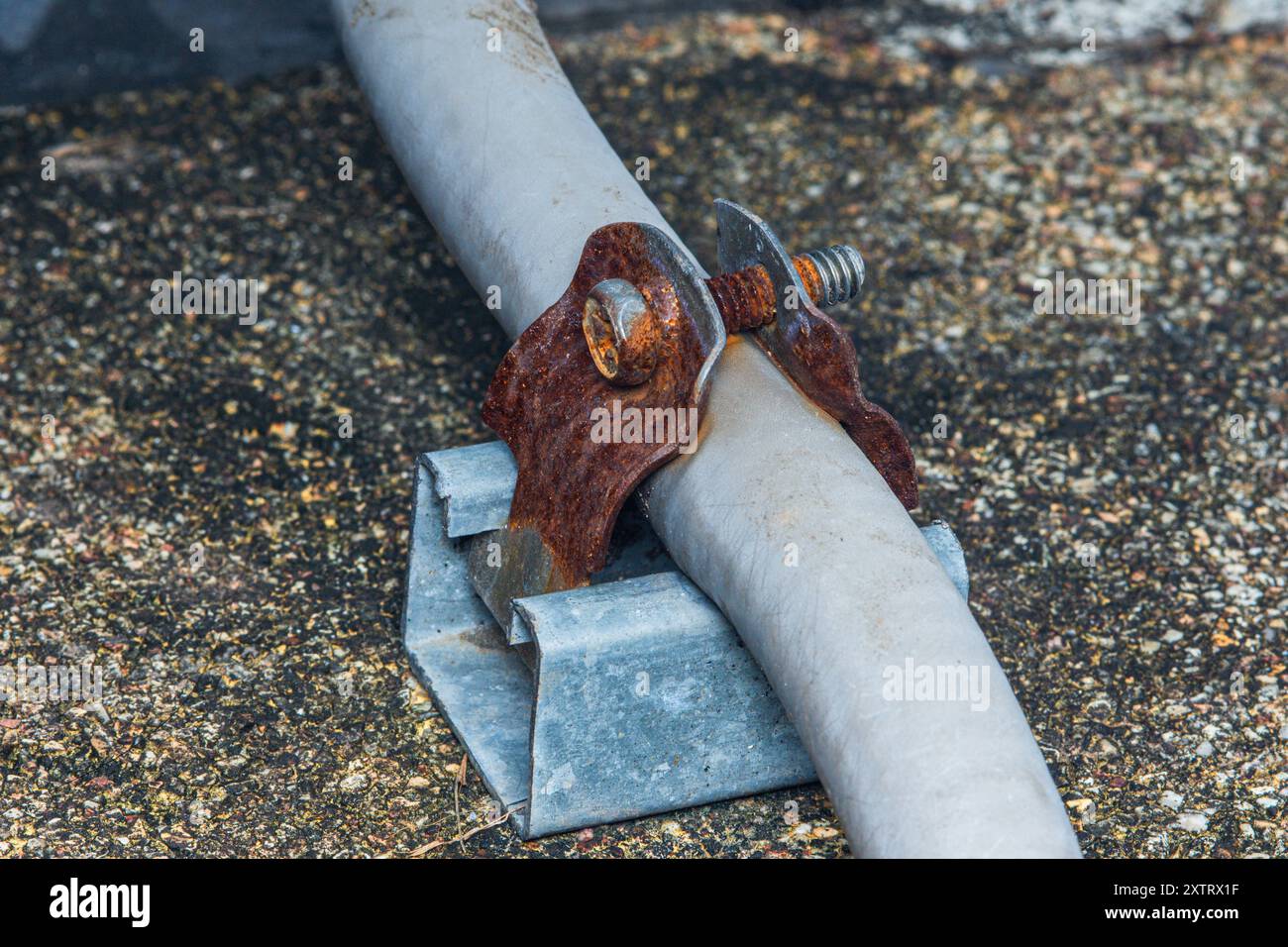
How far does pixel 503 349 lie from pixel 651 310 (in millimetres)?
1455

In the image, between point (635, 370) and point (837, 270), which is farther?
point (837, 270)

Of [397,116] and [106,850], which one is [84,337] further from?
[106,850]

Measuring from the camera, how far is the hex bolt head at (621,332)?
246 cm

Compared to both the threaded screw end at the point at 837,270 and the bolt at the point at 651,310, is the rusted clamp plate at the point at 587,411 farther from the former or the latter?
the threaded screw end at the point at 837,270

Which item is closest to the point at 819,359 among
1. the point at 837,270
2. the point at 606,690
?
the point at 837,270

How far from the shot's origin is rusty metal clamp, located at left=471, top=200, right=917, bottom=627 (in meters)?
2.49

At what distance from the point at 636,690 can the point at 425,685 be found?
23.2 inches

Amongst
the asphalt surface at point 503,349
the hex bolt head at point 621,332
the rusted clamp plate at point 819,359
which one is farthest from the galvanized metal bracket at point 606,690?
the hex bolt head at point 621,332

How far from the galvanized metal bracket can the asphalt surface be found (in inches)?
2.9

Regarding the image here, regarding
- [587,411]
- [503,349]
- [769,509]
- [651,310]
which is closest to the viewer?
[769,509]

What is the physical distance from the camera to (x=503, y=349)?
390 centimetres

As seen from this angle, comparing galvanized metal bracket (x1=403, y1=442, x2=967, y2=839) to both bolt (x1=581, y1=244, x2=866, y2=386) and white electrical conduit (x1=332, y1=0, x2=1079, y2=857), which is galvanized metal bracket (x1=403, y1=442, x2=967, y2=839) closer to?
white electrical conduit (x1=332, y1=0, x2=1079, y2=857)

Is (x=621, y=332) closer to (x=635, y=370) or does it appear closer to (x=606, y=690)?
(x=635, y=370)

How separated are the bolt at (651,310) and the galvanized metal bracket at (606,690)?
35cm
